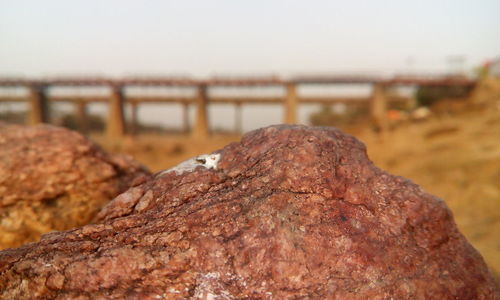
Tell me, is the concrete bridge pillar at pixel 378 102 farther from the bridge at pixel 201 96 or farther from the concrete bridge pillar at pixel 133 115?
A: the concrete bridge pillar at pixel 133 115

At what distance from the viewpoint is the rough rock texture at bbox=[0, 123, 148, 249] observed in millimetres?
2580

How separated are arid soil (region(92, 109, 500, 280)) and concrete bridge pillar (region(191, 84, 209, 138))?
8.03 ft

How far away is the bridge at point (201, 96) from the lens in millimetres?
19859

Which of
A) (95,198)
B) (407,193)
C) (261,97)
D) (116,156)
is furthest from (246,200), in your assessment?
(261,97)

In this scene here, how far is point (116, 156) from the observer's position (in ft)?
10.3

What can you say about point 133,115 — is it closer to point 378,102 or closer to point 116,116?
point 116,116

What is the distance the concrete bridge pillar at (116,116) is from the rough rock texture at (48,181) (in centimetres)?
1942

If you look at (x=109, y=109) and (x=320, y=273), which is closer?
(x=320, y=273)

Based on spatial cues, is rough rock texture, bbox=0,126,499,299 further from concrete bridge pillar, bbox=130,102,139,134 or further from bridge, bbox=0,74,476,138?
concrete bridge pillar, bbox=130,102,139,134

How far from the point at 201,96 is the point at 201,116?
3.58ft

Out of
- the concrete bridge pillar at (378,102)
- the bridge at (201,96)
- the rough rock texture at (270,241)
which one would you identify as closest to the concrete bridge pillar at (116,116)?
the bridge at (201,96)

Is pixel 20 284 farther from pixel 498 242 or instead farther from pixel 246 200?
pixel 498 242

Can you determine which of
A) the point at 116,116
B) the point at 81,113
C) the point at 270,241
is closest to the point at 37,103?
the point at 81,113

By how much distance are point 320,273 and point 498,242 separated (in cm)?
478
